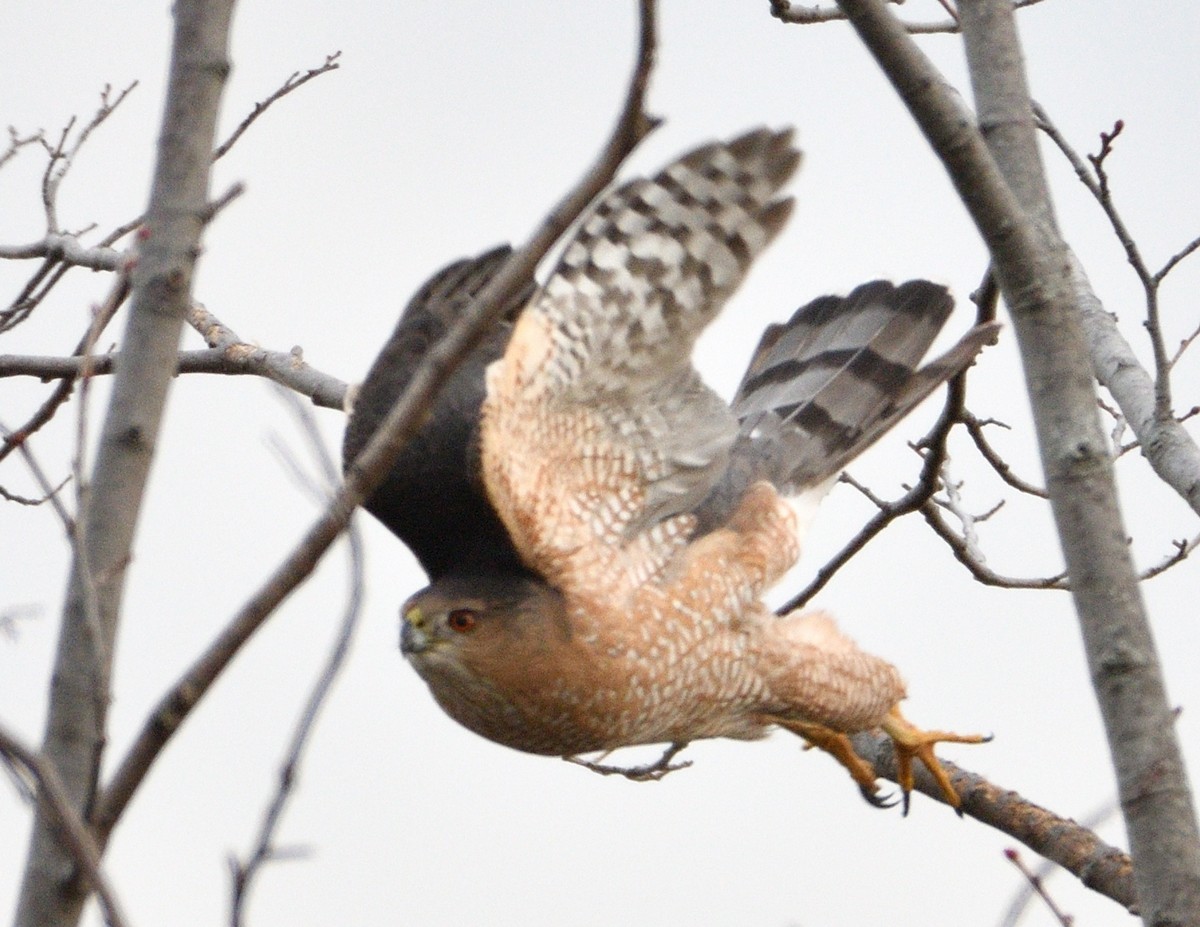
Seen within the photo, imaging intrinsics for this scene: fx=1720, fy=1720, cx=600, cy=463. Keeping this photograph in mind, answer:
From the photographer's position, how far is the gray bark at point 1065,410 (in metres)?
2.13

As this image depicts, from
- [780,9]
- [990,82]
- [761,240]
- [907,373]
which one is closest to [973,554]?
[907,373]

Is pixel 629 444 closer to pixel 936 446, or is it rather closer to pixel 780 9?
pixel 936 446

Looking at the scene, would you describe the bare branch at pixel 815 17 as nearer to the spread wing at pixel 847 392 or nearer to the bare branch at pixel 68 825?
the spread wing at pixel 847 392

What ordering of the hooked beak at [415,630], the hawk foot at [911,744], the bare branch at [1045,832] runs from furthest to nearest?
the hawk foot at [911,744], the bare branch at [1045,832], the hooked beak at [415,630]

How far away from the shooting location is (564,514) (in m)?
4.29

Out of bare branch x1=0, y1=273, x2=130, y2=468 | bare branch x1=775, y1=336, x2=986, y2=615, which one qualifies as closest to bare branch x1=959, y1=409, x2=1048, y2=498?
bare branch x1=775, y1=336, x2=986, y2=615

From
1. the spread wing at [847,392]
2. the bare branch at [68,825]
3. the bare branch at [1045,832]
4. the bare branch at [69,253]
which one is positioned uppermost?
the bare branch at [69,253]

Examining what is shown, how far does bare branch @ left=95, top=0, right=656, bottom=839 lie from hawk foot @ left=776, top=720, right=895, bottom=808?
136 inches

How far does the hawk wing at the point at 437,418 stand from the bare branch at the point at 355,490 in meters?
2.08

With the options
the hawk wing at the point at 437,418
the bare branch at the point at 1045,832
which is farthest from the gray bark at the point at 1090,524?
the bare branch at the point at 1045,832

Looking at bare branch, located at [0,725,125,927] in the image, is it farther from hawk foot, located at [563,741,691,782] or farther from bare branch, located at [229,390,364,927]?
hawk foot, located at [563,741,691,782]

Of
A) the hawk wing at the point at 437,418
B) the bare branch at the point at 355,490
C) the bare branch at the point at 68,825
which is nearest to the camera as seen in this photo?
the bare branch at the point at 68,825

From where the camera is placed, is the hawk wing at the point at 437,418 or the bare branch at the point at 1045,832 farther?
the bare branch at the point at 1045,832

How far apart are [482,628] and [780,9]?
1.85 metres
